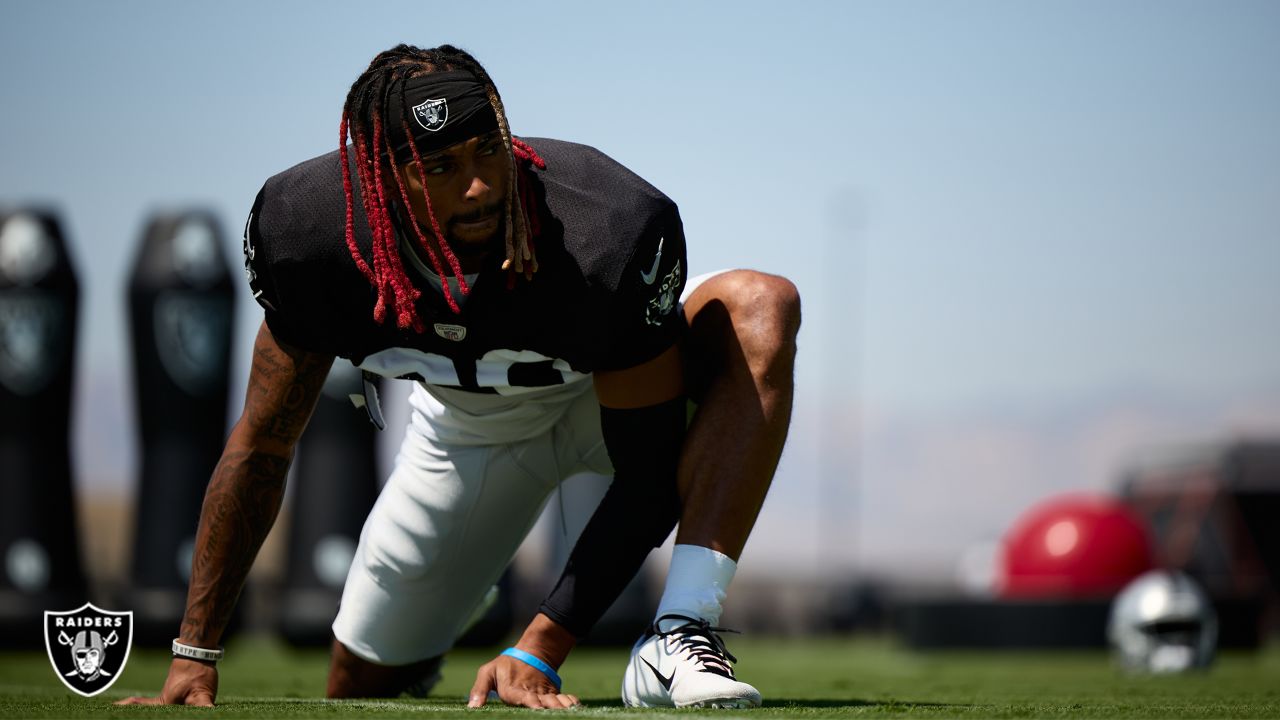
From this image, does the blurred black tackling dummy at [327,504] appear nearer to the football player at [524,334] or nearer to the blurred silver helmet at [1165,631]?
the blurred silver helmet at [1165,631]

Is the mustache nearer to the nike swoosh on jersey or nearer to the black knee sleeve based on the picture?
the nike swoosh on jersey

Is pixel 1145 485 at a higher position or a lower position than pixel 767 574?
higher

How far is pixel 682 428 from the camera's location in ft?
10.5

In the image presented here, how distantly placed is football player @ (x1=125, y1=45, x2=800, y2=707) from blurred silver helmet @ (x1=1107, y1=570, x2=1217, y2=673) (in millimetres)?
3735

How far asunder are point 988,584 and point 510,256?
28.4 feet

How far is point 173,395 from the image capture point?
8.92 meters

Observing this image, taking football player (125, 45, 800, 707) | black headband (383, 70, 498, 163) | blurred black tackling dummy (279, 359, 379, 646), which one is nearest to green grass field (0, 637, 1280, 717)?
football player (125, 45, 800, 707)

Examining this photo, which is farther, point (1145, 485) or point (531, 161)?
point (1145, 485)

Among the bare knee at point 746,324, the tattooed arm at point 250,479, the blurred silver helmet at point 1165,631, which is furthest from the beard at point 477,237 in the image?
the blurred silver helmet at point 1165,631

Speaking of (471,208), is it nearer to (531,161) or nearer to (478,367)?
(531,161)

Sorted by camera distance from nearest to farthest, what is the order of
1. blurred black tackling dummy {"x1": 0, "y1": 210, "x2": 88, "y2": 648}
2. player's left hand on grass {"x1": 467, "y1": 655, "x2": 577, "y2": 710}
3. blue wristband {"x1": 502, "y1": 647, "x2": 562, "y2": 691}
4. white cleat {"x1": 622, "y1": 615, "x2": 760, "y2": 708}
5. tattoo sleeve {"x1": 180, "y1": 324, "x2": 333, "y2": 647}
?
white cleat {"x1": 622, "y1": 615, "x2": 760, "y2": 708}
player's left hand on grass {"x1": 467, "y1": 655, "x2": 577, "y2": 710}
blue wristband {"x1": 502, "y1": 647, "x2": 562, "y2": 691}
tattoo sleeve {"x1": 180, "y1": 324, "x2": 333, "y2": 647}
blurred black tackling dummy {"x1": 0, "y1": 210, "x2": 88, "y2": 648}

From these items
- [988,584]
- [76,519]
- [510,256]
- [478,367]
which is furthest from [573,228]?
[988,584]

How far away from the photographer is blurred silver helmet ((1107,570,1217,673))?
6285 mm

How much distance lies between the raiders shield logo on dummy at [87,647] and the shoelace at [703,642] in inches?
46.7
